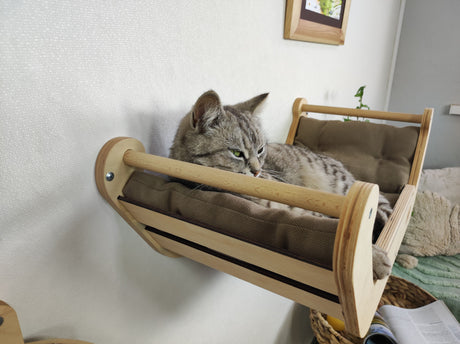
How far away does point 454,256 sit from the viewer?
2.02 m

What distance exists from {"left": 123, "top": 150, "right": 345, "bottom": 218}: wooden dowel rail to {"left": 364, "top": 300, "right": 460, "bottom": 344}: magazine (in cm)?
124

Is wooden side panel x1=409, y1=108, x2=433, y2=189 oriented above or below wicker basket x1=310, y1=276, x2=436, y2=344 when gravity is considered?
above

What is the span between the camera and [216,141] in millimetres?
720

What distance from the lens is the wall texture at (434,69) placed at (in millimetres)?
2541

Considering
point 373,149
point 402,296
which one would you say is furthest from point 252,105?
point 402,296

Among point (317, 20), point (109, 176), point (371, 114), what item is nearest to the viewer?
point (109, 176)

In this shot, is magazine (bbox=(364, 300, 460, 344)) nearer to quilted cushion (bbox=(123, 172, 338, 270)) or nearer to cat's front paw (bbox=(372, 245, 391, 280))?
cat's front paw (bbox=(372, 245, 391, 280))

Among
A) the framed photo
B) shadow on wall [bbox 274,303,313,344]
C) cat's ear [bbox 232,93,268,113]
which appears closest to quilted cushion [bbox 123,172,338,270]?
cat's ear [bbox 232,93,268,113]

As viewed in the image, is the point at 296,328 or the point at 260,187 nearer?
the point at 260,187

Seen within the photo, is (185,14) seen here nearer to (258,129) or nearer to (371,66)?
(258,129)

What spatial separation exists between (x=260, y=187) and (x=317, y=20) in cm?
129

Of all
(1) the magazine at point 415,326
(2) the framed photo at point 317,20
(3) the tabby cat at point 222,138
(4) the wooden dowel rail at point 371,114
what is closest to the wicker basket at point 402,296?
(1) the magazine at point 415,326

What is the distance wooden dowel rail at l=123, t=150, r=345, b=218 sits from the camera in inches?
16.1

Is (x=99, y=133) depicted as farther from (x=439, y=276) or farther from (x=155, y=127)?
(x=439, y=276)
